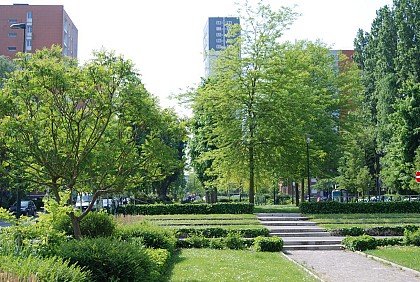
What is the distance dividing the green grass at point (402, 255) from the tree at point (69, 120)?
8.54 meters

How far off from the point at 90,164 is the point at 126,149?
99 centimetres

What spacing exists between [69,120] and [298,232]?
14304 millimetres

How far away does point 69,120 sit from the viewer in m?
11.2

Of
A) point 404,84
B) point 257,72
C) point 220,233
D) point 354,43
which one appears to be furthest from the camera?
point 354,43

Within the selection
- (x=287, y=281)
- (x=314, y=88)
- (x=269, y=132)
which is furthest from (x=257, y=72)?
(x=287, y=281)

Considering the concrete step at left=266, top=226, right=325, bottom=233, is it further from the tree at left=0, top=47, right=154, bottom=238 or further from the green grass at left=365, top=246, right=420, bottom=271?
the tree at left=0, top=47, right=154, bottom=238

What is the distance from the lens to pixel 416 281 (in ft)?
38.3

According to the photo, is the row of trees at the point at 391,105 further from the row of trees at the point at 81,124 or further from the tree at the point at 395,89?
the row of trees at the point at 81,124

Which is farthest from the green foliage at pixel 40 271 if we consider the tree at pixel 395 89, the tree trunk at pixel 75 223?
the tree at pixel 395 89

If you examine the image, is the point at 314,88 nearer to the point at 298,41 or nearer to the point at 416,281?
the point at 298,41

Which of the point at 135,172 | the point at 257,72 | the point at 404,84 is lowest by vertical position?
the point at 135,172

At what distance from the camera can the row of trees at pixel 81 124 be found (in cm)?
1070

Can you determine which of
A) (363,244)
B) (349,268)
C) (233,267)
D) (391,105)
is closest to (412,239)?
(363,244)

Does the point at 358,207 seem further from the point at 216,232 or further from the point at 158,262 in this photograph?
the point at 158,262
